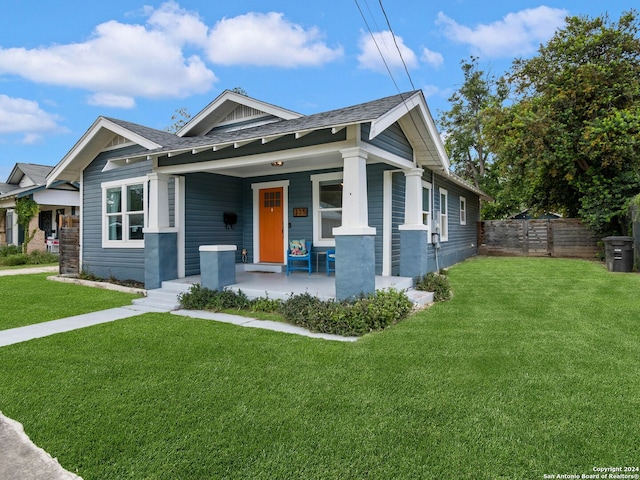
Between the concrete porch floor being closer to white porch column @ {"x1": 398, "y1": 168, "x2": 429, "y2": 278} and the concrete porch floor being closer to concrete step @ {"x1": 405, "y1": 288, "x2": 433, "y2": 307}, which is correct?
concrete step @ {"x1": 405, "y1": 288, "x2": 433, "y2": 307}

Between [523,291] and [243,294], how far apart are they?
16.9 feet

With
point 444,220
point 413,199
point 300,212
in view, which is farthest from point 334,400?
point 444,220

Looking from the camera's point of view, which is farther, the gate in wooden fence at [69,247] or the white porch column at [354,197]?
the gate in wooden fence at [69,247]

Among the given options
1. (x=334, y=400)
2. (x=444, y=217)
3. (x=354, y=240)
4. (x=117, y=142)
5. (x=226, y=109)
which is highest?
(x=226, y=109)

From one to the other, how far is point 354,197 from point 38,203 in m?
15.4

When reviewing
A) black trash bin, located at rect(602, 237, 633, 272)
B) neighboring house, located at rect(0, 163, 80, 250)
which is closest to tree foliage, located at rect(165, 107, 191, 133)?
neighboring house, located at rect(0, 163, 80, 250)

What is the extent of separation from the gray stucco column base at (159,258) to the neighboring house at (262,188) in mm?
23

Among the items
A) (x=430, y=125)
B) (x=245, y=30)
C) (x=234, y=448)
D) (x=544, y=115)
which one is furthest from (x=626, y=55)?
(x=234, y=448)

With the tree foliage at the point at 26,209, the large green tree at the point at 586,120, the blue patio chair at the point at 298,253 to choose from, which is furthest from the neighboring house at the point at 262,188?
the tree foliage at the point at 26,209

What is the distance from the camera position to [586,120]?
13062mm

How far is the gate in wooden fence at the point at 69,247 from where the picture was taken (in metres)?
9.97

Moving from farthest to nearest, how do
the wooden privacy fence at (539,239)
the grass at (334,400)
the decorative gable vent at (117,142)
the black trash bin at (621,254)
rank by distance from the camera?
the wooden privacy fence at (539,239), the black trash bin at (621,254), the decorative gable vent at (117,142), the grass at (334,400)

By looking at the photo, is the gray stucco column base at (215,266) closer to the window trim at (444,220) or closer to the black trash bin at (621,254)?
the window trim at (444,220)

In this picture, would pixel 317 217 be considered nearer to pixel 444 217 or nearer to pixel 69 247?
pixel 444 217
